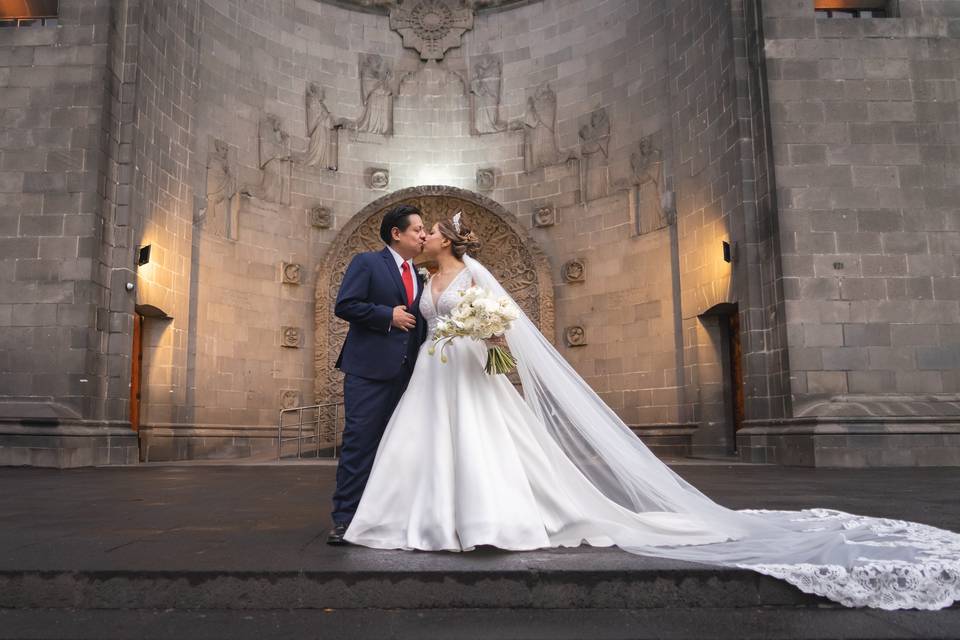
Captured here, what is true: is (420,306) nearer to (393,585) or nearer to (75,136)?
(393,585)

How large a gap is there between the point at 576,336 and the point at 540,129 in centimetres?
406

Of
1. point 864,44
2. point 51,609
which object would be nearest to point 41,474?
point 51,609

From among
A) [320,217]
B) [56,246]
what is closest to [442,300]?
[56,246]

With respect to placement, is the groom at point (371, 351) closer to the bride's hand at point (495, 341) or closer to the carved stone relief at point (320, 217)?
the bride's hand at point (495, 341)

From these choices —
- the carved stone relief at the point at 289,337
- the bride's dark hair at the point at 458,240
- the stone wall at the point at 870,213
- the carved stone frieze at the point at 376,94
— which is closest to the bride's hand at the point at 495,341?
the bride's dark hair at the point at 458,240

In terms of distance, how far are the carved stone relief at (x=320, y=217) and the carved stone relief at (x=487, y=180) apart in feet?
9.70

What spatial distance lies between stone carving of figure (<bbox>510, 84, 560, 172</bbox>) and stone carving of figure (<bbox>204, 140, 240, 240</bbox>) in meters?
5.40

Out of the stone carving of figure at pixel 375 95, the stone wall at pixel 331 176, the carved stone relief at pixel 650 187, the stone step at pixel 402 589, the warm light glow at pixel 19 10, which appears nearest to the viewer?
the stone step at pixel 402 589

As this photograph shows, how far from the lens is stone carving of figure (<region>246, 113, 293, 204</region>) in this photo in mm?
13742

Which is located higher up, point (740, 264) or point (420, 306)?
point (740, 264)

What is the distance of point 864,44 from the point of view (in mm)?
9961

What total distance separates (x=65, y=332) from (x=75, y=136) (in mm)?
2615

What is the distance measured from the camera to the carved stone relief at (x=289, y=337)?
13.7 metres

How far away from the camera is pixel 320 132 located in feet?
47.7
